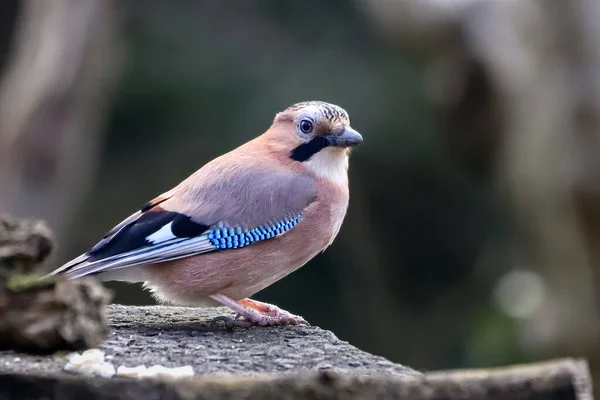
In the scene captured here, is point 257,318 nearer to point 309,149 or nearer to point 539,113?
point 309,149

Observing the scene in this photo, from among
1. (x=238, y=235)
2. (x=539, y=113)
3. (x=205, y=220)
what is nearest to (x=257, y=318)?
(x=238, y=235)

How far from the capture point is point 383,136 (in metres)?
13.0

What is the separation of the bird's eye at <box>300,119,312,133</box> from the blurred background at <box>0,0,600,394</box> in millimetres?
5527

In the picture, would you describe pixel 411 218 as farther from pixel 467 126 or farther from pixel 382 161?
pixel 467 126

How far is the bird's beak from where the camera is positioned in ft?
15.7

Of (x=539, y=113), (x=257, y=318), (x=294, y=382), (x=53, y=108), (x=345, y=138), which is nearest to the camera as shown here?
(x=294, y=382)

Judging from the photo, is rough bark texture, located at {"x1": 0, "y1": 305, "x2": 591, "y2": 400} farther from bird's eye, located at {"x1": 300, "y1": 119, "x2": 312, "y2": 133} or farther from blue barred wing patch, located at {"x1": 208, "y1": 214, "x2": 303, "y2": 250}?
bird's eye, located at {"x1": 300, "y1": 119, "x2": 312, "y2": 133}

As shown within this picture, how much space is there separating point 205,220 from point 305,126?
80cm

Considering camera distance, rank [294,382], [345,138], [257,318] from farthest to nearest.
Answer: [345,138]
[257,318]
[294,382]

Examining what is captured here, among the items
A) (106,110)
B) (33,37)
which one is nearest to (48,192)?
(33,37)

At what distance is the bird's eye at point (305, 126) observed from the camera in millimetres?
4871

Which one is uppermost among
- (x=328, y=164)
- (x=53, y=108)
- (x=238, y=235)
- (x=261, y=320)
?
(x=53, y=108)

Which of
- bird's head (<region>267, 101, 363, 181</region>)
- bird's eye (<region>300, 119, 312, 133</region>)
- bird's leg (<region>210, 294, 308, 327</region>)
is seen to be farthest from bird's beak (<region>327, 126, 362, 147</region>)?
bird's leg (<region>210, 294, 308, 327</region>)

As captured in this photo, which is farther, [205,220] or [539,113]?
[539,113]
